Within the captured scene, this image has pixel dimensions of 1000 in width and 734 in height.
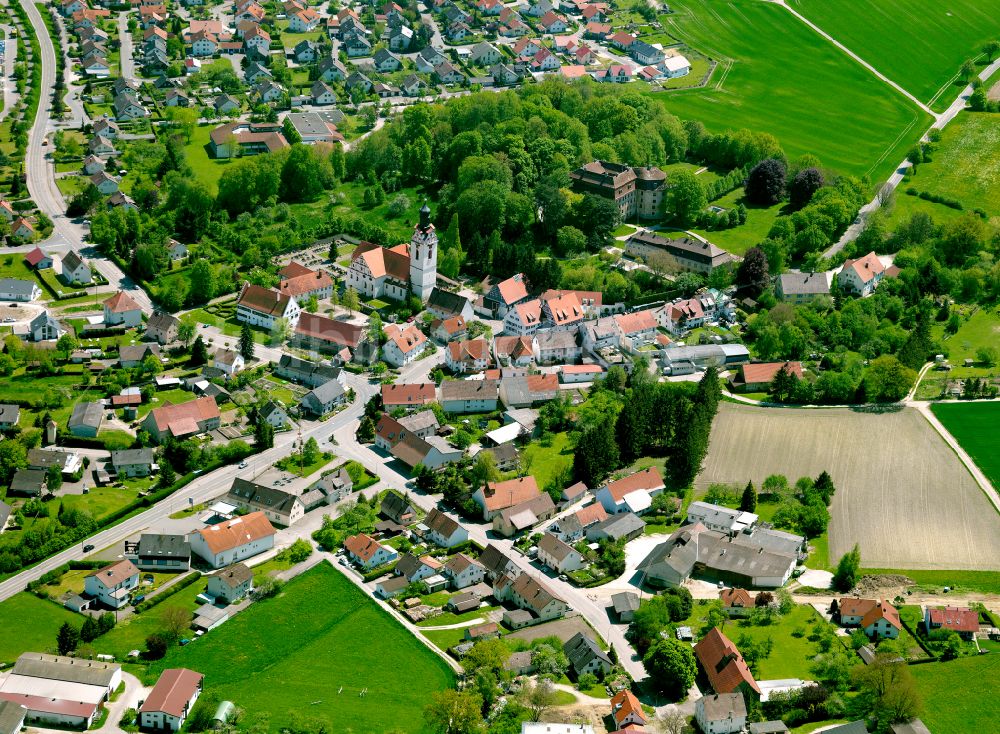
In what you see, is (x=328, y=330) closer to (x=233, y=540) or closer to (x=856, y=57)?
(x=233, y=540)

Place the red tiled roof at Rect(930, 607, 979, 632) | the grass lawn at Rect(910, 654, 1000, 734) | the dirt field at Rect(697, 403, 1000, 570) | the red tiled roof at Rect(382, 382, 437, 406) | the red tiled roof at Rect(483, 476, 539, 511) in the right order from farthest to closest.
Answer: the red tiled roof at Rect(382, 382, 437, 406) → the red tiled roof at Rect(483, 476, 539, 511) → the dirt field at Rect(697, 403, 1000, 570) → the red tiled roof at Rect(930, 607, 979, 632) → the grass lawn at Rect(910, 654, 1000, 734)

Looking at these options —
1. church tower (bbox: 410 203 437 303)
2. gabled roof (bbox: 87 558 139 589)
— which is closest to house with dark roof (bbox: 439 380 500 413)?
church tower (bbox: 410 203 437 303)

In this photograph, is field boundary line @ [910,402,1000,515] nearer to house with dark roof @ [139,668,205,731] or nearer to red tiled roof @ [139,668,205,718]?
red tiled roof @ [139,668,205,718]

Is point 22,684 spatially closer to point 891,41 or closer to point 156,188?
point 156,188

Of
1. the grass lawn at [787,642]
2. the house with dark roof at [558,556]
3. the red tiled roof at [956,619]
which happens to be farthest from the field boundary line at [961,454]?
the house with dark roof at [558,556]

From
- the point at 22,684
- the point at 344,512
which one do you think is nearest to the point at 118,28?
the point at 344,512

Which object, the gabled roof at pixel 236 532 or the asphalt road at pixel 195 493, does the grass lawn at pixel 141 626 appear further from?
the asphalt road at pixel 195 493
